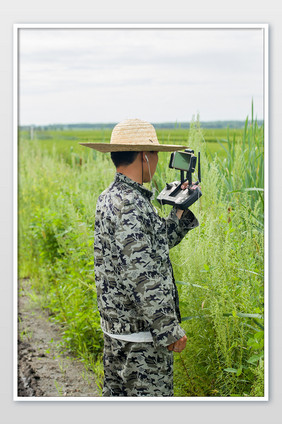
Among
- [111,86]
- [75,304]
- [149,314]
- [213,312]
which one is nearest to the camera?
[149,314]

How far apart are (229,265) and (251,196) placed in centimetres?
68

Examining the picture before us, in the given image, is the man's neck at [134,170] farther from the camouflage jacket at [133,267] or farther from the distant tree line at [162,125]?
the distant tree line at [162,125]

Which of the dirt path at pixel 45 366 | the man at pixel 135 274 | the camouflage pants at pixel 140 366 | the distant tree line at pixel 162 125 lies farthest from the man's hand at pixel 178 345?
the distant tree line at pixel 162 125

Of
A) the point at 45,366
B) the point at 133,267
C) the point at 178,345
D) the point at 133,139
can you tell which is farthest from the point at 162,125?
the point at 45,366

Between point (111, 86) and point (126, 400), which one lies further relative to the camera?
point (111, 86)

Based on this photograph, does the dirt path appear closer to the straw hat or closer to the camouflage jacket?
the camouflage jacket

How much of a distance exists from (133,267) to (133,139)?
0.58m

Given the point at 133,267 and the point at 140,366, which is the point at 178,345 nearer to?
the point at 140,366

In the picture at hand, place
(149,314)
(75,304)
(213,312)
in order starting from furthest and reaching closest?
(75,304), (213,312), (149,314)

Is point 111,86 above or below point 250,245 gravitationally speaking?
above
